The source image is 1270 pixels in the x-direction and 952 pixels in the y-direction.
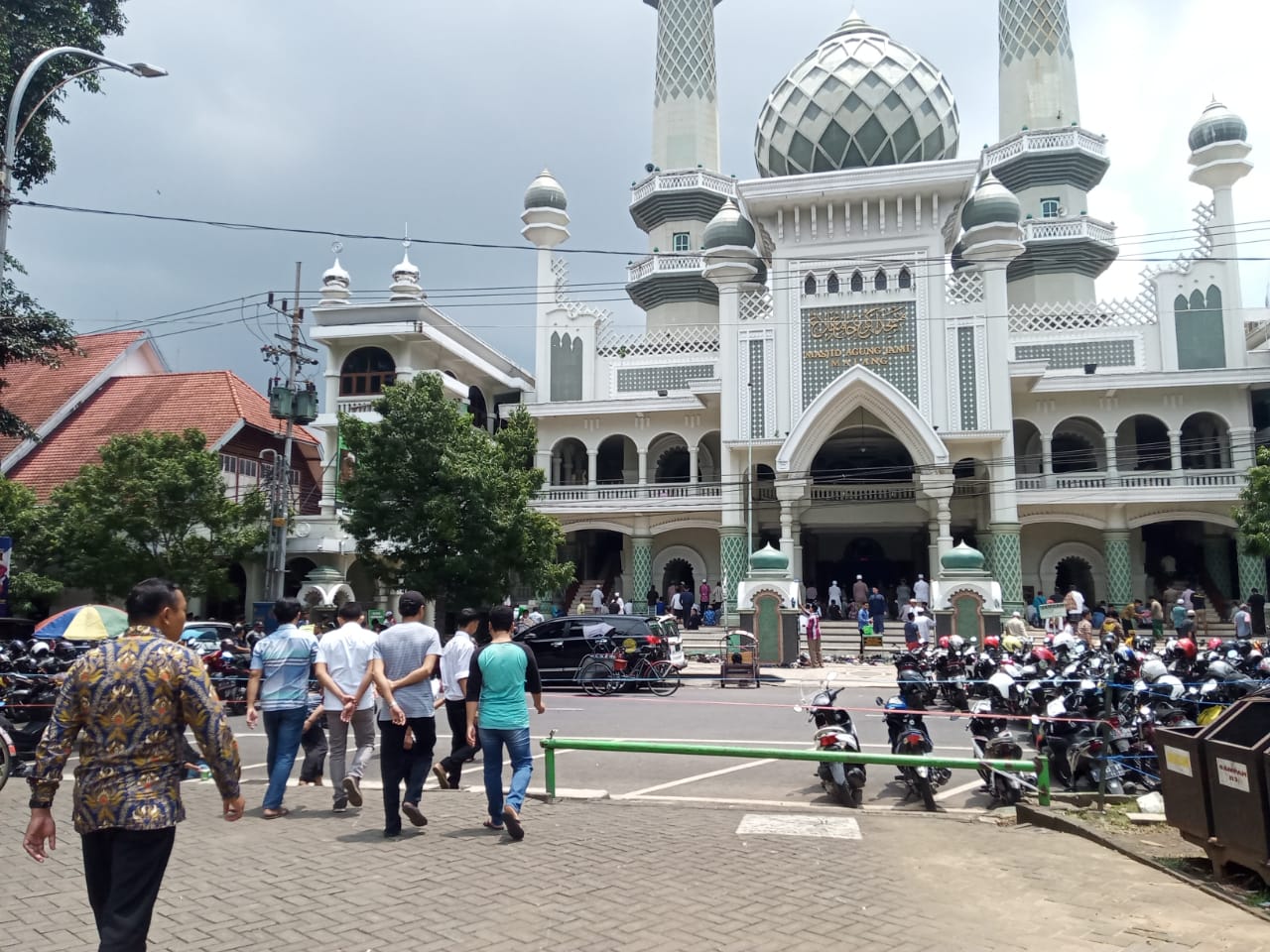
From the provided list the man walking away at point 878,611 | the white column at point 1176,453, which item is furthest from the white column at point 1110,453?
the man walking away at point 878,611

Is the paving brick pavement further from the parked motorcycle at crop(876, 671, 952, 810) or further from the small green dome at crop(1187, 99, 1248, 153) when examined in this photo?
the small green dome at crop(1187, 99, 1248, 153)

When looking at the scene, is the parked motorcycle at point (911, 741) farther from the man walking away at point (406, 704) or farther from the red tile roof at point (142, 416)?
the red tile roof at point (142, 416)

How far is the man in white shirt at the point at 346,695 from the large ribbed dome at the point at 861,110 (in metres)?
26.6

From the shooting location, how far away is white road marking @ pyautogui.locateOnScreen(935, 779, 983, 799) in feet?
25.5

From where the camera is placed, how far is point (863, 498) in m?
28.5

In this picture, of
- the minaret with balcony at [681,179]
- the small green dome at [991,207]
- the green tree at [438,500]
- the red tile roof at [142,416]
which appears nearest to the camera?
the green tree at [438,500]

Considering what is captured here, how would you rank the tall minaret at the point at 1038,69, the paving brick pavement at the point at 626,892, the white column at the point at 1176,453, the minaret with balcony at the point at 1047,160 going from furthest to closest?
the tall minaret at the point at 1038,69 → the minaret with balcony at the point at 1047,160 → the white column at the point at 1176,453 → the paving brick pavement at the point at 626,892

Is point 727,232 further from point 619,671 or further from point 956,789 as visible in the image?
point 956,789

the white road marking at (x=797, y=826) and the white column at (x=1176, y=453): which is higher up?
the white column at (x=1176, y=453)

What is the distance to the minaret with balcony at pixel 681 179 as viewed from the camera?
33.9m

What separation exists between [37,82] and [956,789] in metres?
22.2

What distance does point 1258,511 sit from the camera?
2223 centimetres

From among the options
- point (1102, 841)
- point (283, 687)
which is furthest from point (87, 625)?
point (1102, 841)

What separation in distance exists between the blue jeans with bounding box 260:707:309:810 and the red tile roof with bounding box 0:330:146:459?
2600 centimetres
